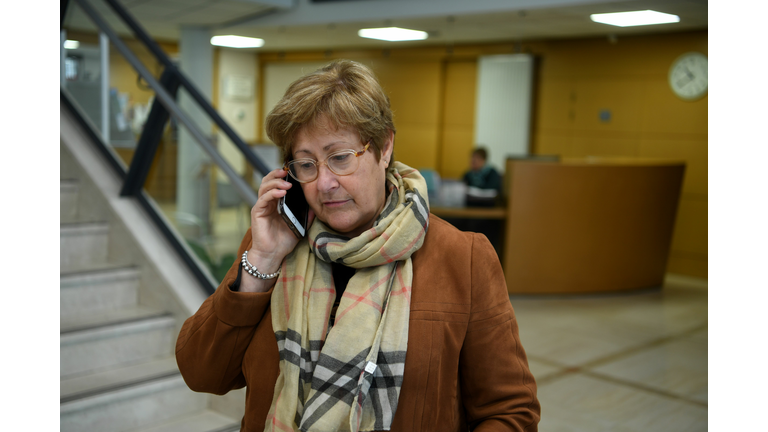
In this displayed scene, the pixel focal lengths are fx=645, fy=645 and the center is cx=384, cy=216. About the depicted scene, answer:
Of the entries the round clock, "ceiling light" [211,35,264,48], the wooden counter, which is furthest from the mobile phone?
"ceiling light" [211,35,264,48]

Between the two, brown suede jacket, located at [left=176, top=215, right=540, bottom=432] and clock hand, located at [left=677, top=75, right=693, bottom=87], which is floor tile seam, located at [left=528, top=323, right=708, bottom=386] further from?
clock hand, located at [left=677, top=75, right=693, bottom=87]

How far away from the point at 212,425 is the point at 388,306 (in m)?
1.96

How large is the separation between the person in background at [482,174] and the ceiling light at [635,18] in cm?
213

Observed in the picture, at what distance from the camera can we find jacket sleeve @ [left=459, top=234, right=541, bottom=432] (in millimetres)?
1318

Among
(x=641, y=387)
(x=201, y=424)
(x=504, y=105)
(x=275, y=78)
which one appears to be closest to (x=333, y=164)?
(x=201, y=424)

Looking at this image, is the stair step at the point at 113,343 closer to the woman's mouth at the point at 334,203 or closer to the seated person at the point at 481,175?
the woman's mouth at the point at 334,203

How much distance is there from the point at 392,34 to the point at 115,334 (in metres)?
7.39

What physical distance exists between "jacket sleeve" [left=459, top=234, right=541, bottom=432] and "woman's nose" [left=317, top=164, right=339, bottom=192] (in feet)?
1.06

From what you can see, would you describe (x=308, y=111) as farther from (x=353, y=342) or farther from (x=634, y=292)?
(x=634, y=292)

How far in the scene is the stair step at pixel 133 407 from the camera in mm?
2666

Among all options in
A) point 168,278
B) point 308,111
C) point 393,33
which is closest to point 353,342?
point 308,111

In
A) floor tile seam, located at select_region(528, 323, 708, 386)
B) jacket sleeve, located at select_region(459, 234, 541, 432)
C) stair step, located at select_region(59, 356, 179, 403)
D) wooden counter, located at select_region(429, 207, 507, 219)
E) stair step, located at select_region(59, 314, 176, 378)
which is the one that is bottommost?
floor tile seam, located at select_region(528, 323, 708, 386)

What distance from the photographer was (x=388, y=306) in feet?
4.29

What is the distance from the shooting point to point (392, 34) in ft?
31.3
